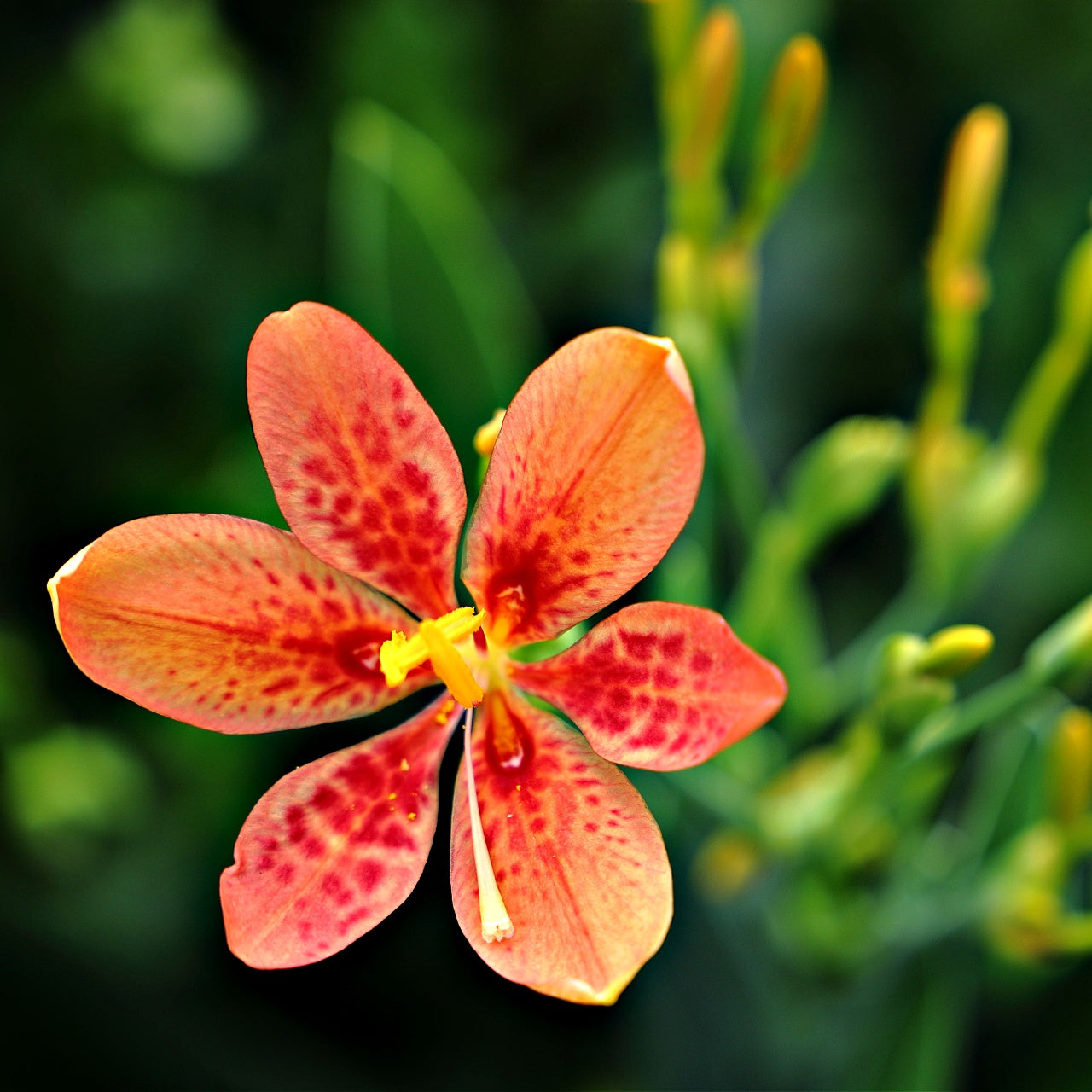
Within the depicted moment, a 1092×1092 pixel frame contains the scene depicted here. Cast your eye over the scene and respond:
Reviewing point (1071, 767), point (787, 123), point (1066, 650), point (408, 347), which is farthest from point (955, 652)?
point (408, 347)

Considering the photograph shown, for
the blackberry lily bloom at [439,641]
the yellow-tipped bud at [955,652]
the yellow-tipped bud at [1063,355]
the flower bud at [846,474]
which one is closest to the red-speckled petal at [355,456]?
the blackberry lily bloom at [439,641]

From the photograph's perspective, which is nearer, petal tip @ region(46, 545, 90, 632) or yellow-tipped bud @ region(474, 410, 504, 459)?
petal tip @ region(46, 545, 90, 632)

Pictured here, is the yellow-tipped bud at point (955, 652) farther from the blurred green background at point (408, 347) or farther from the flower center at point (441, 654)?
the blurred green background at point (408, 347)

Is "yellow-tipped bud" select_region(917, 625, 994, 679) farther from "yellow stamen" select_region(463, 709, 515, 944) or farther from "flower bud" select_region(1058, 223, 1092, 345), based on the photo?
"flower bud" select_region(1058, 223, 1092, 345)

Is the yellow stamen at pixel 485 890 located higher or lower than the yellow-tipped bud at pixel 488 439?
lower

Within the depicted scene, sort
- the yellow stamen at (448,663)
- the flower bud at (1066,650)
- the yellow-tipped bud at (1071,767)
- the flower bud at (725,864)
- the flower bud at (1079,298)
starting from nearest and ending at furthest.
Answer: the yellow stamen at (448,663) → the flower bud at (1066,650) → the yellow-tipped bud at (1071,767) → the flower bud at (1079,298) → the flower bud at (725,864)

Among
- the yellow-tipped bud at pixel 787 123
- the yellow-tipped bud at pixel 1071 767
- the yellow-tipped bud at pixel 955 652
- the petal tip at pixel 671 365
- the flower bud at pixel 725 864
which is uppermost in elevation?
the yellow-tipped bud at pixel 787 123

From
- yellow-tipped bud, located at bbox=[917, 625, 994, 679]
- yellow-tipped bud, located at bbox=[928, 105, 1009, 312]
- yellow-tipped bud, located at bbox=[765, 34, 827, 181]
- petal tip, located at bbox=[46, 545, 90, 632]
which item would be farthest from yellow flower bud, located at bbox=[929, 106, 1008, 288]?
petal tip, located at bbox=[46, 545, 90, 632]
